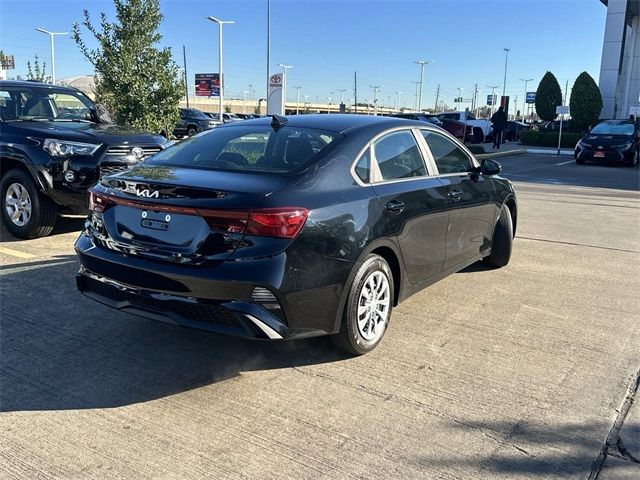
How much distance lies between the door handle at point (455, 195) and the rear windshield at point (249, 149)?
1.28 metres

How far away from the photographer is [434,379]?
3588 millimetres

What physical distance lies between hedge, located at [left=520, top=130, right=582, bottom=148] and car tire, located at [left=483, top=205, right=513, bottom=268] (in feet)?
84.3

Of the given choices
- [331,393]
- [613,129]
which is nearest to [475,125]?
[613,129]

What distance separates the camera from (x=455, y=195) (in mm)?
4824

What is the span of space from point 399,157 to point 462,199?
0.92 meters

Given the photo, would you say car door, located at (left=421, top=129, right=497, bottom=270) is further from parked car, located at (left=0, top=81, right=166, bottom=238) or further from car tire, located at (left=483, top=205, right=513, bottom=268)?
parked car, located at (left=0, top=81, right=166, bottom=238)

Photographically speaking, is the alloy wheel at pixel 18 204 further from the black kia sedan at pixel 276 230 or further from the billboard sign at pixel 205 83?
the billboard sign at pixel 205 83

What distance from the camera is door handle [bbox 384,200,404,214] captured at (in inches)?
154

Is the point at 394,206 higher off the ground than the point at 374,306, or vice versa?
the point at 394,206

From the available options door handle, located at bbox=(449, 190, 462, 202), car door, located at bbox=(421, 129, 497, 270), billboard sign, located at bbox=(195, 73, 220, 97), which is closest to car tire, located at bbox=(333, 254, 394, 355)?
car door, located at bbox=(421, 129, 497, 270)

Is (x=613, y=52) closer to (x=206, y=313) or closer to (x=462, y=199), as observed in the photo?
(x=462, y=199)

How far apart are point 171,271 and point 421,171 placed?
2.19m

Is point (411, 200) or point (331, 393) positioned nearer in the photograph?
point (331, 393)

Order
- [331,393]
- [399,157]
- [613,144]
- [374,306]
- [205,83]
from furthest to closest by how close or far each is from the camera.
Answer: [205,83] → [613,144] → [399,157] → [374,306] → [331,393]
